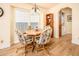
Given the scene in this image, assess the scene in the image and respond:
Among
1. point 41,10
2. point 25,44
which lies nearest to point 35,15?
point 41,10

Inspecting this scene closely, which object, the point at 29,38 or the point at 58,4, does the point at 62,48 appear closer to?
the point at 29,38

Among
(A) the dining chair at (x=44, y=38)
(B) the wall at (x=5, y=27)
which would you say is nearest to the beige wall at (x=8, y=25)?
(B) the wall at (x=5, y=27)

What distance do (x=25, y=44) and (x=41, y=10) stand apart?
774 millimetres

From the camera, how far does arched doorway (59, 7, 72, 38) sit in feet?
6.65

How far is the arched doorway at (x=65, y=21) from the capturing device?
2.03m

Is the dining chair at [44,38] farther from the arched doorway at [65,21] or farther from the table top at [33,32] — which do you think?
the arched doorway at [65,21]

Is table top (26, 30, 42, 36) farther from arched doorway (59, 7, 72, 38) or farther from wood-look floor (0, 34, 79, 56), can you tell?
arched doorway (59, 7, 72, 38)

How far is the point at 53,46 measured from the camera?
205 cm

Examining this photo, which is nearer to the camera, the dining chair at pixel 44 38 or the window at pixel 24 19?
the window at pixel 24 19

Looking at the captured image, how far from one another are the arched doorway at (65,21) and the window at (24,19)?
1.79 feet

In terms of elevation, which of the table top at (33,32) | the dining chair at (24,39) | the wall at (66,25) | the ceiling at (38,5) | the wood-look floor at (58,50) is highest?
the ceiling at (38,5)

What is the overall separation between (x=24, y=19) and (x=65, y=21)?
0.85 metres

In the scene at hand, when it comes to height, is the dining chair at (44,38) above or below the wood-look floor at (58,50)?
above

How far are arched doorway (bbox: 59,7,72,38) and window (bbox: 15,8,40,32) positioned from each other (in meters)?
0.55
